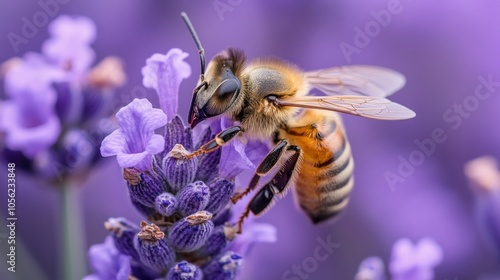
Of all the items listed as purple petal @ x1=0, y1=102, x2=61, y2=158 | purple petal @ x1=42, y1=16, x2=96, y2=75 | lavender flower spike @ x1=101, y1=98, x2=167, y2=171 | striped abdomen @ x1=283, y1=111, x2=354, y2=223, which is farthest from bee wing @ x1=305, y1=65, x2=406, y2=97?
lavender flower spike @ x1=101, y1=98, x2=167, y2=171

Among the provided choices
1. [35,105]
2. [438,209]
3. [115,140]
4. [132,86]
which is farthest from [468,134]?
[115,140]

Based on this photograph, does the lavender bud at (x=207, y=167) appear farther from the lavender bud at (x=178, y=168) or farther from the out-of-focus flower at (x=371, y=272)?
the out-of-focus flower at (x=371, y=272)

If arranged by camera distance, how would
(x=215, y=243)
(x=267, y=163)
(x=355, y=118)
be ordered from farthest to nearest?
1. (x=355, y=118)
2. (x=267, y=163)
3. (x=215, y=243)

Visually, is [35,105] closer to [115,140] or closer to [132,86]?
[115,140]

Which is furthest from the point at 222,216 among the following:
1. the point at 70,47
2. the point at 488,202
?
the point at 488,202

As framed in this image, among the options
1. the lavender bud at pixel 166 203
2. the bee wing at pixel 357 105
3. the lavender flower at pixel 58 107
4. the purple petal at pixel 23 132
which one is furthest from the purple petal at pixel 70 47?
the lavender bud at pixel 166 203

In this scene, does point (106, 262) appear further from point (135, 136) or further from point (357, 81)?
point (357, 81)

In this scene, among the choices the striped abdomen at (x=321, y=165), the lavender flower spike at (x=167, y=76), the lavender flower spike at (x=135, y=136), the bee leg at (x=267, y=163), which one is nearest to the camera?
the lavender flower spike at (x=135, y=136)
